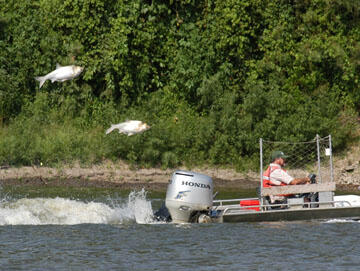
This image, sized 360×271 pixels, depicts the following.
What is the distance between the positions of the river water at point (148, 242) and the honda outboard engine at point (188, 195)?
259 millimetres

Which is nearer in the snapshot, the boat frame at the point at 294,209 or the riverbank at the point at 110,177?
the boat frame at the point at 294,209

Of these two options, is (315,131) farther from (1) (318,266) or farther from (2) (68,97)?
(1) (318,266)

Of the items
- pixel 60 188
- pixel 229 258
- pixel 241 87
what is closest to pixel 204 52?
pixel 241 87

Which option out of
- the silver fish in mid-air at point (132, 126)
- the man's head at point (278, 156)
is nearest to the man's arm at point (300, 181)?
the man's head at point (278, 156)

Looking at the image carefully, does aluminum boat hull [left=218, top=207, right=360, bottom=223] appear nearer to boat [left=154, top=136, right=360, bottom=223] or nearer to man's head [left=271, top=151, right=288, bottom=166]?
boat [left=154, top=136, right=360, bottom=223]

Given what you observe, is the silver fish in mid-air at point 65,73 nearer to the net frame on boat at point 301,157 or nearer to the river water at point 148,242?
the river water at point 148,242

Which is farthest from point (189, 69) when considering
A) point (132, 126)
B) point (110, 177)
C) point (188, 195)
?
point (188, 195)

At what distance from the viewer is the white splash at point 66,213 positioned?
16609 millimetres

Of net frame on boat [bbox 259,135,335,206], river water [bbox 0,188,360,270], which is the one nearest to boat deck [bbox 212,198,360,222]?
river water [bbox 0,188,360,270]

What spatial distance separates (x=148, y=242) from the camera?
47.9ft

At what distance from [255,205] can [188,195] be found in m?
1.58

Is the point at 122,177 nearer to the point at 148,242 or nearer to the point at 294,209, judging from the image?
the point at 294,209

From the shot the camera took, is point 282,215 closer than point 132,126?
Yes

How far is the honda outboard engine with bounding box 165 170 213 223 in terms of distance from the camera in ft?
52.9
